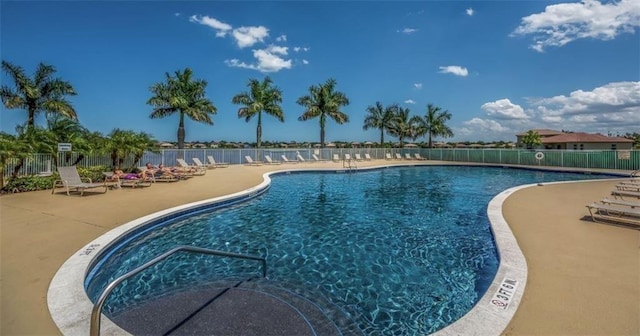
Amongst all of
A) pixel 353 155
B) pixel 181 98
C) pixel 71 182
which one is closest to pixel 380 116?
pixel 353 155

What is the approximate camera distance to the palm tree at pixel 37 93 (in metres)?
15.3

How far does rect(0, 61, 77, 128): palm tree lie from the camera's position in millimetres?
15320

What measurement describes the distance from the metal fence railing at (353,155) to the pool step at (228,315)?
27.7ft

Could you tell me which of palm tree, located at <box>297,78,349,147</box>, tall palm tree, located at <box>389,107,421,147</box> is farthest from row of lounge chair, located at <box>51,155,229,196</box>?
tall palm tree, located at <box>389,107,421,147</box>

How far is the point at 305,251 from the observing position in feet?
16.0

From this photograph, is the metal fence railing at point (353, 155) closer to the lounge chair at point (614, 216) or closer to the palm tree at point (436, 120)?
the palm tree at point (436, 120)

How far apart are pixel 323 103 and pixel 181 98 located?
1219cm

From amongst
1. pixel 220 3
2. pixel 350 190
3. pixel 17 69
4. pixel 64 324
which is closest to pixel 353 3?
pixel 220 3

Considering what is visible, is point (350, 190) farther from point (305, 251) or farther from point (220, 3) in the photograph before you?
point (220, 3)

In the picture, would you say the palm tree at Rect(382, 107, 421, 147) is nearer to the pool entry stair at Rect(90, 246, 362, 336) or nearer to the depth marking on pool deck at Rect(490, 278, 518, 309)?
the depth marking on pool deck at Rect(490, 278, 518, 309)

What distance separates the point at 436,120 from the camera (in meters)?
32.5

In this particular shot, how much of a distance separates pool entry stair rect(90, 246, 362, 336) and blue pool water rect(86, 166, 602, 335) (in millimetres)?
233

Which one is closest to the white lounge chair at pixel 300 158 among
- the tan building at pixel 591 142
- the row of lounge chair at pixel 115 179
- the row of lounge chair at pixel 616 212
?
the row of lounge chair at pixel 115 179

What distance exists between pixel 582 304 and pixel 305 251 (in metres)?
3.50
